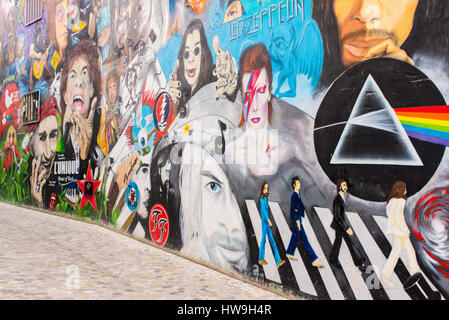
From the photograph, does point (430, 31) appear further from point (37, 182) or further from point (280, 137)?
point (37, 182)

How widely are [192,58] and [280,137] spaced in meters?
2.24

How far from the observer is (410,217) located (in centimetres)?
337

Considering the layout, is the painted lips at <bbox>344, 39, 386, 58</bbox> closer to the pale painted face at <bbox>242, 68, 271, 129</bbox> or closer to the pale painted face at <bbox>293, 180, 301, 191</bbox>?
the pale painted face at <bbox>242, 68, 271, 129</bbox>

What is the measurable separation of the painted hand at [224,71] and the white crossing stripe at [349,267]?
2083mm

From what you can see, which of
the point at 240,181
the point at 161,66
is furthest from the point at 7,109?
the point at 240,181

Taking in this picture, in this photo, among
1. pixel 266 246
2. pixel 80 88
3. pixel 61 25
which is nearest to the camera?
pixel 266 246

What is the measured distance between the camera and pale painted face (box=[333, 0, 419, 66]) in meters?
3.45

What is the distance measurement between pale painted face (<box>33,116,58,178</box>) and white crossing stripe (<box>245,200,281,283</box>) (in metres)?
6.91

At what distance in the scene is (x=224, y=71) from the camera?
18.2 feet

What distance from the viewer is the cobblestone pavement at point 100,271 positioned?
4.49 metres

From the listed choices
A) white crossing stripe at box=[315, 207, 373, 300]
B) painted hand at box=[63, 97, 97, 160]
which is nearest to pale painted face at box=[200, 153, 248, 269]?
white crossing stripe at box=[315, 207, 373, 300]

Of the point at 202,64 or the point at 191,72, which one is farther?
the point at 191,72

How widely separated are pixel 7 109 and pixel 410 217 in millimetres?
12250

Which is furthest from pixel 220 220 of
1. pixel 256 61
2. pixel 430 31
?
pixel 430 31
